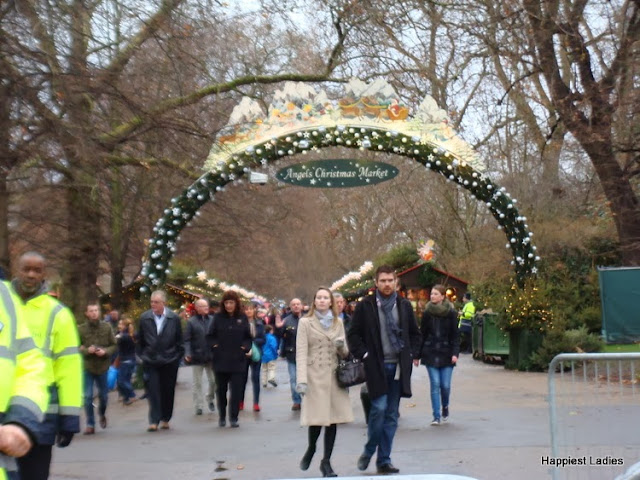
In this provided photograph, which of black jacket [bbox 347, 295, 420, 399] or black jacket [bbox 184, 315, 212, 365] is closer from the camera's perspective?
black jacket [bbox 347, 295, 420, 399]

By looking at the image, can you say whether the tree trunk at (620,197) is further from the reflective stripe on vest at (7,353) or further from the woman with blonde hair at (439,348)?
the reflective stripe on vest at (7,353)

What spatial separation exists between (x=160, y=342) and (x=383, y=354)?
13.9 feet

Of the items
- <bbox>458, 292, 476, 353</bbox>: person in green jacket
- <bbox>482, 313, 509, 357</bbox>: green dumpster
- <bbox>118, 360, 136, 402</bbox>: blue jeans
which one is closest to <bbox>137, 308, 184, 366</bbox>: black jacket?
<bbox>118, 360, 136, 402</bbox>: blue jeans

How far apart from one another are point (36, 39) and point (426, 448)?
231 inches

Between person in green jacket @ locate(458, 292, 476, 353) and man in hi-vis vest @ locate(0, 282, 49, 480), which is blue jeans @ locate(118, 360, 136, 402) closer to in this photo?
man in hi-vis vest @ locate(0, 282, 49, 480)

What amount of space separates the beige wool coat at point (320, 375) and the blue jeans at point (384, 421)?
0.74 ft

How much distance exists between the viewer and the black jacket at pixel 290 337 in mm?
15023

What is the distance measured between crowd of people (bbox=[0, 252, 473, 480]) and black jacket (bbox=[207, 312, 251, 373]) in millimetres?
14

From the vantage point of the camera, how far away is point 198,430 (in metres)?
12.4

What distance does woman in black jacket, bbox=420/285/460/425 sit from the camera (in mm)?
11984

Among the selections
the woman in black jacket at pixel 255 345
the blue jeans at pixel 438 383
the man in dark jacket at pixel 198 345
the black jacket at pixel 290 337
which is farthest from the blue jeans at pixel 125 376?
the blue jeans at pixel 438 383

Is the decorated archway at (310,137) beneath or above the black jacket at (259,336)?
above

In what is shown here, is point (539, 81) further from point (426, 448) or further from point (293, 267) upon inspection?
point (293, 267)

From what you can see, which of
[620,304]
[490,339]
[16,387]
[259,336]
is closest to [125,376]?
[259,336]
